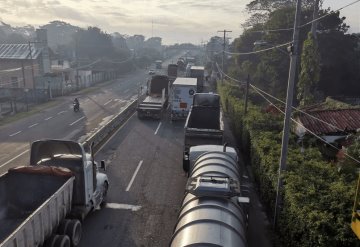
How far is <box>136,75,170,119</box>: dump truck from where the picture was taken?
34156 mm

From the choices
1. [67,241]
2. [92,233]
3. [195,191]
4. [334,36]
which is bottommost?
[92,233]

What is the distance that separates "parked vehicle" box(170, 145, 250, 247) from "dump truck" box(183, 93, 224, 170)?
6381 millimetres

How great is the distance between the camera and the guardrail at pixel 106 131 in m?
24.0

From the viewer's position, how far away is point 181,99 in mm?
33406

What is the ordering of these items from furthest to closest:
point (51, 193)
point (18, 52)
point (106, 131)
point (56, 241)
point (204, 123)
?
point (18, 52) → point (106, 131) → point (204, 123) → point (51, 193) → point (56, 241)

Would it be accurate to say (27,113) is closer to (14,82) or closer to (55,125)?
(55,125)

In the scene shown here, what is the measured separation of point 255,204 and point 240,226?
22.5ft

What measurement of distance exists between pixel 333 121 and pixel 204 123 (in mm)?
9124

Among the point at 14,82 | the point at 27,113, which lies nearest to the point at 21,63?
the point at 14,82

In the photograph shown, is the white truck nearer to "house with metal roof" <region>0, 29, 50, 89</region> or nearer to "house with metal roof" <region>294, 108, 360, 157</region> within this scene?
"house with metal roof" <region>294, 108, 360, 157</region>

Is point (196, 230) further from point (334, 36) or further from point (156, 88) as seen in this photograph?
point (334, 36)

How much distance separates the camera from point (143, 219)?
598 inches

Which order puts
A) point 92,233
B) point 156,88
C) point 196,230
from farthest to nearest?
point 156,88 → point 92,233 → point 196,230

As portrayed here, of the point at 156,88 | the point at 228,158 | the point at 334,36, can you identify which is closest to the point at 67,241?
the point at 228,158
